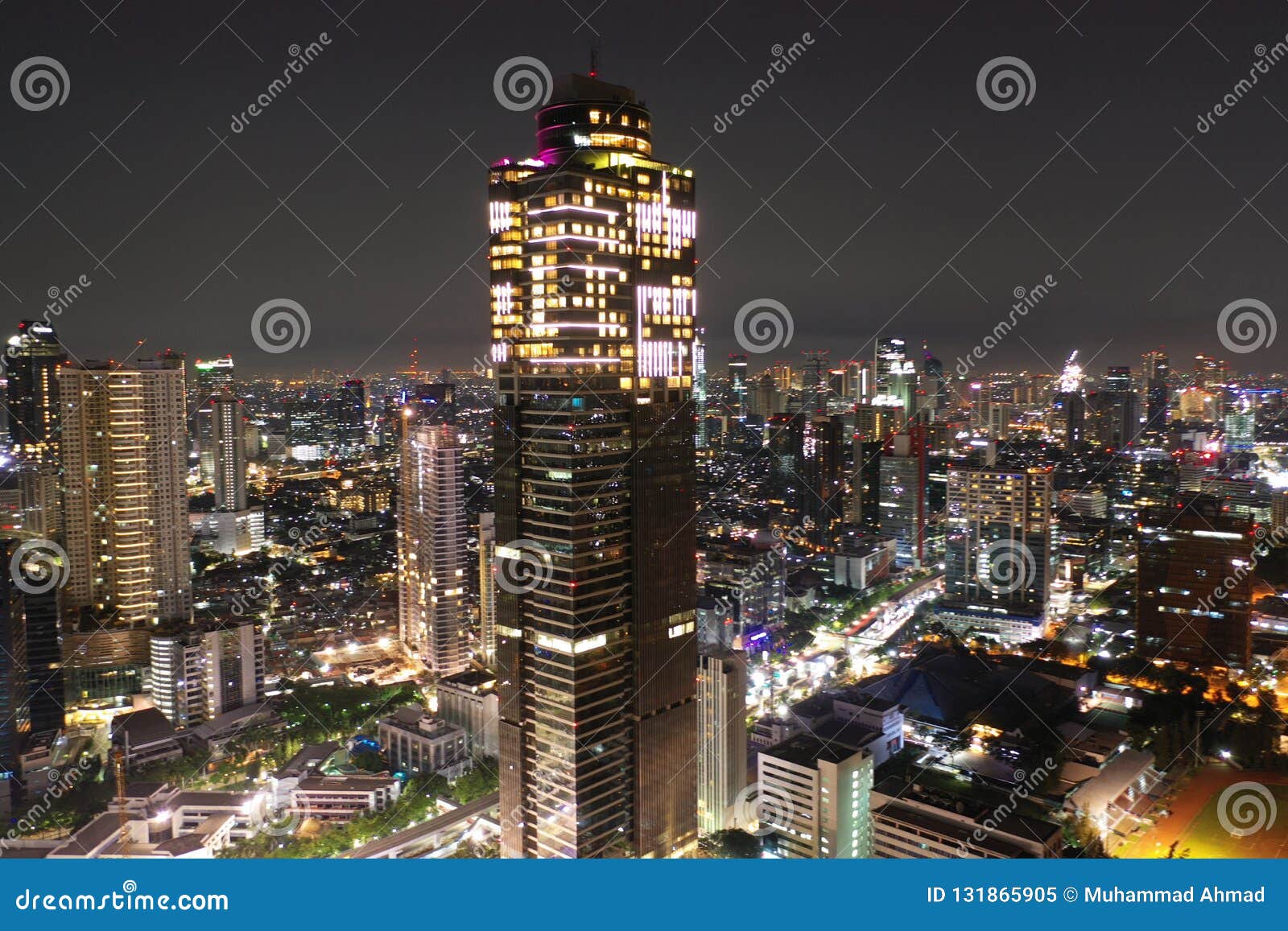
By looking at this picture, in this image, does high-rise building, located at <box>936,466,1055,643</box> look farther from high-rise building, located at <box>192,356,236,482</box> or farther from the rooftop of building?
high-rise building, located at <box>192,356,236,482</box>

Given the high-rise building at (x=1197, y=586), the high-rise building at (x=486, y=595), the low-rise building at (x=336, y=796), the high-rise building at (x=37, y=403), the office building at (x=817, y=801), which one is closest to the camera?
the office building at (x=817, y=801)

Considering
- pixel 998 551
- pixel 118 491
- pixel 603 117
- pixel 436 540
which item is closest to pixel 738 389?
pixel 998 551

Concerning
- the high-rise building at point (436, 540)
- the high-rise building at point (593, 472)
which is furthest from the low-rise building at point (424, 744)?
the high-rise building at point (593, 472)

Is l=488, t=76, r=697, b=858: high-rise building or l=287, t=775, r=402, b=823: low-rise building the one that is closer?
l=488, t=76, r=697, b=858: high-rise building

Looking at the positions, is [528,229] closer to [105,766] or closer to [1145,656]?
[105,766]

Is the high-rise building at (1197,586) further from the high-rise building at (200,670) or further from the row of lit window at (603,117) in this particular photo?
the high-rise building at (200,670)

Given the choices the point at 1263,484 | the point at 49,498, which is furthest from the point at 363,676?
the point at 1263,484

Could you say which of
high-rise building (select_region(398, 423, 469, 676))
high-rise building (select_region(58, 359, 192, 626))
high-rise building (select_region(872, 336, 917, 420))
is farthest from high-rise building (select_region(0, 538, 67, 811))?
high-rise building (select_region(872, 336, 917, 420))

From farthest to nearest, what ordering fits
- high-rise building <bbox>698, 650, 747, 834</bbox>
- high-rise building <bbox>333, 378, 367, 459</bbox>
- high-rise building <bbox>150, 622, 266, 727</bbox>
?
high-rise building <bbox>333, 378, 367, 459</bbox> → high-rise building <bbox>150, 622, 266, 727</bbox> → high-rise building <bbox>698, 650, 747, 834</bbox>
